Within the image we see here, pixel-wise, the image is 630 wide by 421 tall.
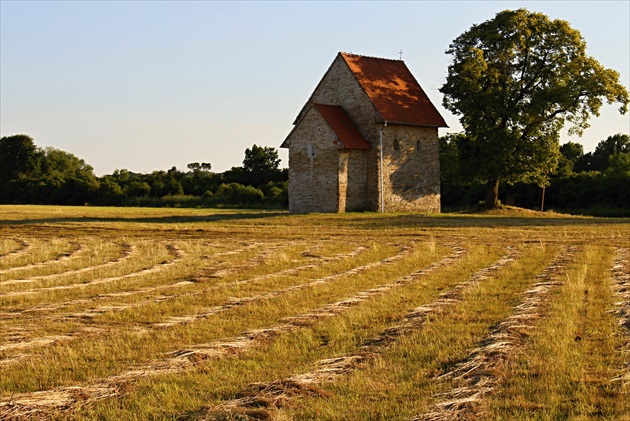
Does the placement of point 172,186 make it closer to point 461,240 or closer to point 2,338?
point 461,240

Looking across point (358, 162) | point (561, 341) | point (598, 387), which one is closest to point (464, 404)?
point (598, 387)

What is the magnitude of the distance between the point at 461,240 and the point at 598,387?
17.9 m

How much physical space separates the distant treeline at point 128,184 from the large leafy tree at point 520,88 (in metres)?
23.0

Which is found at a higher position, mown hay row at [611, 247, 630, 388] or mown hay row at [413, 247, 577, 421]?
mown hay row at [611, 247, 630, 388]

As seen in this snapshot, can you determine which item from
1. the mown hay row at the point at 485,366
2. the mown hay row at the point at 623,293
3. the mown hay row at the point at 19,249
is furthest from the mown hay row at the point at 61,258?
the mown hay row at the point at 623,293

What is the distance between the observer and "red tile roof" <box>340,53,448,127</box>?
4191 cm

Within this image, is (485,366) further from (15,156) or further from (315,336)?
(15,156)

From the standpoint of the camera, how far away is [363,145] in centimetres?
4097

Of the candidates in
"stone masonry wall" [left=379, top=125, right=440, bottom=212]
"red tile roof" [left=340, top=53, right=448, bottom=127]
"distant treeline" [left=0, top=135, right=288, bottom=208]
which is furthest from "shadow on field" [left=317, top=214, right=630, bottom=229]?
"distant treeline" [left=0, top=135, right=288, bottom=208]

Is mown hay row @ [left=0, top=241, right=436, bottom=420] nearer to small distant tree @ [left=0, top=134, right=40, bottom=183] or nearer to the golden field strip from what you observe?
the golden field strip

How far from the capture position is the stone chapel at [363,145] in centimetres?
4069

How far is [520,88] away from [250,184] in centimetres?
4528

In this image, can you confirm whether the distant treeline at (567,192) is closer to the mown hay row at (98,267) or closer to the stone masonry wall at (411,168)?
the stone masonry wall at (411,168)

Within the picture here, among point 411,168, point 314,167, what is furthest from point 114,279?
point 411,168
